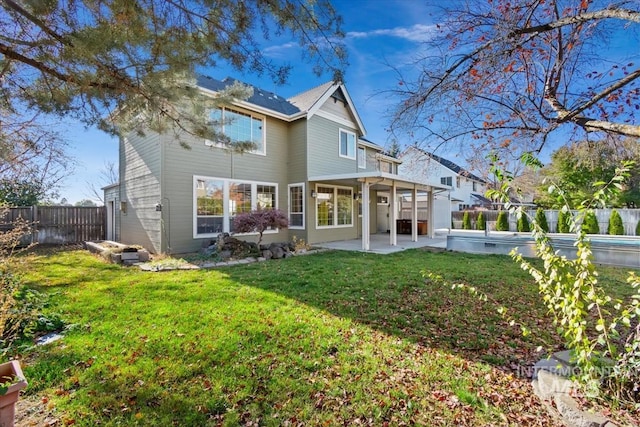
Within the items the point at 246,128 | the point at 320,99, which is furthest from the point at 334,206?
the point at 246,128

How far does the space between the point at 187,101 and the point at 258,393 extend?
13.8 feet

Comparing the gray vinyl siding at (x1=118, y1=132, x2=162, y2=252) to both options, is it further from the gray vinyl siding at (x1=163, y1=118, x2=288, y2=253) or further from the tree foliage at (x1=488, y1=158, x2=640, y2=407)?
the tree foliage at (x1=488, y1=158, x2=640, y2=407)

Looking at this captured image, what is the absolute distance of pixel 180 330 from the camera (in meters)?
3.87

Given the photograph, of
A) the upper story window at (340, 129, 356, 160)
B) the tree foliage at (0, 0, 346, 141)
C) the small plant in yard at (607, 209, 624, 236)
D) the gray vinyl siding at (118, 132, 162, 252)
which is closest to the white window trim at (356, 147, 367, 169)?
the upper story window at (340, 129, 356, 160)

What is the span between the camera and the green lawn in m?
2.45

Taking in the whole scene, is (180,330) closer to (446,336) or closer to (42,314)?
(42,314)

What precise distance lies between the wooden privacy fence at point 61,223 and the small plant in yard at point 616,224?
26.5 metres

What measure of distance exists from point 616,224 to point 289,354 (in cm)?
2133

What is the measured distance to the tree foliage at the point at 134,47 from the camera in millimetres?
3205

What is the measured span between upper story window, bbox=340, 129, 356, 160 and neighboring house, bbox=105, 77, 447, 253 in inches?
1.9

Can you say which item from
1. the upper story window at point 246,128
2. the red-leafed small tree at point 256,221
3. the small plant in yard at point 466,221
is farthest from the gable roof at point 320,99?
the small plant in yard at point 466,221

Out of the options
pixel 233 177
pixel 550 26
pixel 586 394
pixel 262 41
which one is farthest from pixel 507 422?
pixel 233 177

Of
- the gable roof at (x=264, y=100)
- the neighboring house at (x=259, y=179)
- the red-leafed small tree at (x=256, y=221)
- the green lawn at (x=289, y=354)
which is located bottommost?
the green lawn at (x=289, y=354)

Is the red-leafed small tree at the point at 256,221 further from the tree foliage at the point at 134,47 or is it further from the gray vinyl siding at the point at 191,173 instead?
the tree foliage at the point at 134,47
